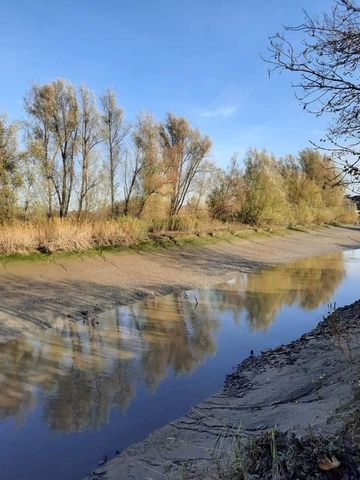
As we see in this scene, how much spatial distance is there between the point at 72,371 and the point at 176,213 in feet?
71.4

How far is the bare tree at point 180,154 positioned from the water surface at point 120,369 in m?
15.0

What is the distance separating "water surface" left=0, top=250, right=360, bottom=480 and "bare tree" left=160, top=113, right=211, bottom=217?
15046 mm

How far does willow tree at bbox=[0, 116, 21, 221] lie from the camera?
57.4 feet

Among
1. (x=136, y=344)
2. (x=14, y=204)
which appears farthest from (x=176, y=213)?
(x=136, y=344)

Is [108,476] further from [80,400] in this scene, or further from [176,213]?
[176,213]

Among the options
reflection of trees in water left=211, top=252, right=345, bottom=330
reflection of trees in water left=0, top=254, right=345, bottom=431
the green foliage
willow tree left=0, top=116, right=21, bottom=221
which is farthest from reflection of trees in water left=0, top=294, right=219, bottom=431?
the green foliage

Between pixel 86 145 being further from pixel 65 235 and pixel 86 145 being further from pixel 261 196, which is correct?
pixel 261 196

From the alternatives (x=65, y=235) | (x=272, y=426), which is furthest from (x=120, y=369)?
(x=65, y=235)

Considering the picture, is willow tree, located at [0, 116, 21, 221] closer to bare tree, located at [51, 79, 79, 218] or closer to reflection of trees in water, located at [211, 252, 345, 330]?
bare tree, located at [51, 79, 79, 218]

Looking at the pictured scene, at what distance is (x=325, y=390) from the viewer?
17.7ft

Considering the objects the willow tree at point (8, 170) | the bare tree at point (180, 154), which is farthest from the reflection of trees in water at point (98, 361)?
the bare tree at point (180, 154)

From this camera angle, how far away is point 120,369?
7324 millimetres

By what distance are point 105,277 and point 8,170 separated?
689 cm

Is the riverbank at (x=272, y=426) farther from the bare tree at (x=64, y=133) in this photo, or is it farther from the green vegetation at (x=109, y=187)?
the bare tree at (x=64, y=133)
